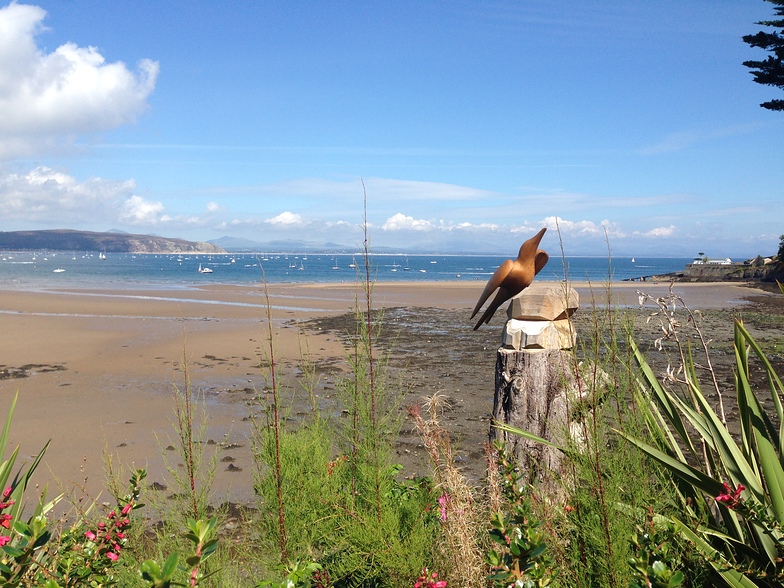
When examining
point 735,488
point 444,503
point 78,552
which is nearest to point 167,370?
point 78,552

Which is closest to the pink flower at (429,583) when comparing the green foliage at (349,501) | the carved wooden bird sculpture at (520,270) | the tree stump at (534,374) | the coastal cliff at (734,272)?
the green foliage at (349,501)

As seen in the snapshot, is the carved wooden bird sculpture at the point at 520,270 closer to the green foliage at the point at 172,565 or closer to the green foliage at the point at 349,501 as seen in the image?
the green foliage at the point at 349,501

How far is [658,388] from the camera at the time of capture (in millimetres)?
2918

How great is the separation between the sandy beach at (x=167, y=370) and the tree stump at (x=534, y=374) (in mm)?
472

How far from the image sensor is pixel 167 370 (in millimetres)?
12727

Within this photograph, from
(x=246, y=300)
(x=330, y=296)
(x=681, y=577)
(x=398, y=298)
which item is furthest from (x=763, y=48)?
(x=681, y=577)

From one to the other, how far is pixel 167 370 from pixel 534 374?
1051 cm

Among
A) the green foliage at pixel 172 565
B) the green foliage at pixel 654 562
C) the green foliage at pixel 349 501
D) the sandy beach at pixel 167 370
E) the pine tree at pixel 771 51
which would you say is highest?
the pine tree at pixel 771 51

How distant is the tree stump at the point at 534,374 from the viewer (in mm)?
3799

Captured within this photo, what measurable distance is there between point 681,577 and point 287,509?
1.81m

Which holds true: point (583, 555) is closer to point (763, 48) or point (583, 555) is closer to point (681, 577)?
point (681, 577)

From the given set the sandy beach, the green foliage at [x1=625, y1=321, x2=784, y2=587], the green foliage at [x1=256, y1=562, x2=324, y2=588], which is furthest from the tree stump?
the green foliage at [x1=256, y1=562, x2=324, y2=588]

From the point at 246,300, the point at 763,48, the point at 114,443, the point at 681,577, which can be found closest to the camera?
the point at 681,577

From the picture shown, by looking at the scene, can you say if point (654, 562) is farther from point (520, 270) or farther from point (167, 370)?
point (167, 370)
